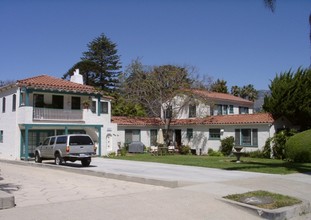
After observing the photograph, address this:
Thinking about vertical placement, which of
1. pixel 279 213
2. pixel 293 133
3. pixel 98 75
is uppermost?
pixel 98 75

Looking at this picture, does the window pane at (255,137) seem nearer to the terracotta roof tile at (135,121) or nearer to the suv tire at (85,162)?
the terracotta roof tile at (135,121)

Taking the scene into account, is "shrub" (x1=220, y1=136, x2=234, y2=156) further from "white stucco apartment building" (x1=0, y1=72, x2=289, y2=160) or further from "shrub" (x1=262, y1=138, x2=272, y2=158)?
"shrub" (x1=262, y1=138, x2=272, y2=158)

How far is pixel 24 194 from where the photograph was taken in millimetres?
11570

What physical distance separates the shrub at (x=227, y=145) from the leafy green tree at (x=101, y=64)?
3888 centimetres

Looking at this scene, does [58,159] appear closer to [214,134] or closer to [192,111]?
[214,134]

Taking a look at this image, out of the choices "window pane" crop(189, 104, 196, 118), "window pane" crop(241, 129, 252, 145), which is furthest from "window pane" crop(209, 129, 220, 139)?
"window pane" crop(189, 104, 196, 118)

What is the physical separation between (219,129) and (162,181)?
2211 centimetres

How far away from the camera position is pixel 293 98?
28.5m

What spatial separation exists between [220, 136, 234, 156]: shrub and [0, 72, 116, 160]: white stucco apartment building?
9.82 metres

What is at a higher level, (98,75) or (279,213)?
(98,75)

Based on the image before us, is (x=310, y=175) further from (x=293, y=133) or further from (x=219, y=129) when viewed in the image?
(x=219, y=129)

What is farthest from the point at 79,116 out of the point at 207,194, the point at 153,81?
the point at 207,194

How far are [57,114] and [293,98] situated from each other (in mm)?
18238

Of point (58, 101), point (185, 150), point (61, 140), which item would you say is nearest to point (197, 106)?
point (185, 150)
